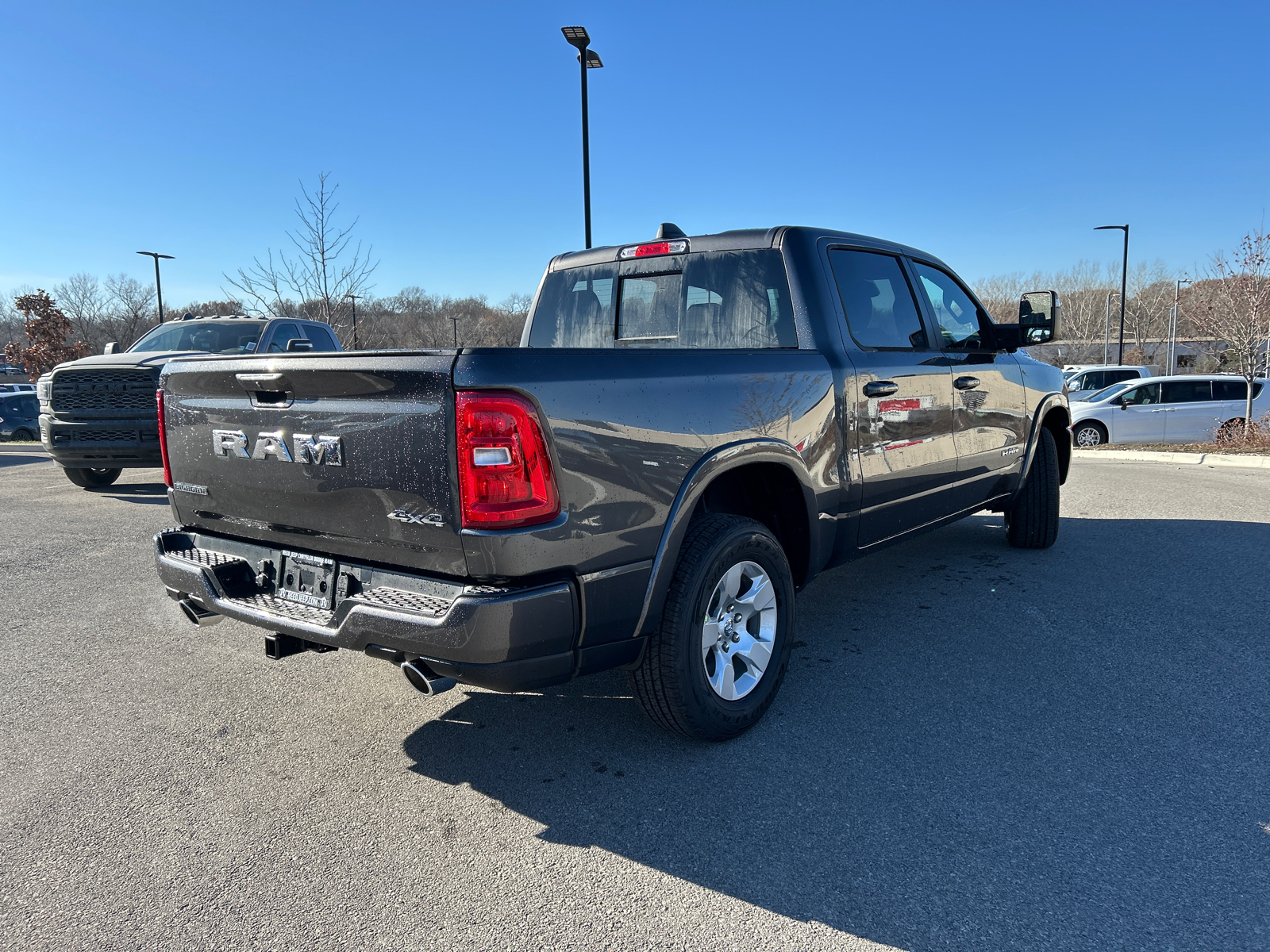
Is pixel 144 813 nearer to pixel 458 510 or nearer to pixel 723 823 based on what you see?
pixel 458 510

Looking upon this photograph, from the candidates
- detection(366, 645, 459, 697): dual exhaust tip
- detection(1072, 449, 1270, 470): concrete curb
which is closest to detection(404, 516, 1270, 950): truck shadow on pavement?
detection(366, 645, 459, 697): dual exhaust tip

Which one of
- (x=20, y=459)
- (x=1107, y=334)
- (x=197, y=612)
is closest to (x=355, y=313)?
(x=20, y=459)

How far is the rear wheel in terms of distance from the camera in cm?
1677

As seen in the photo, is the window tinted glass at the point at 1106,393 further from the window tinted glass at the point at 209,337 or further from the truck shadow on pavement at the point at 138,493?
the truck shadow on pavement at the point at 138,493

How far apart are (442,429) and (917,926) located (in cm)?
184

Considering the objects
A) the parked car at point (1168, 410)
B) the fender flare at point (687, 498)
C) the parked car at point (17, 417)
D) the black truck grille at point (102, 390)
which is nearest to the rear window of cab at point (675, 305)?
the fender flare at point (687, 498)

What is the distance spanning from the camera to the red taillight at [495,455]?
2346 millimetres

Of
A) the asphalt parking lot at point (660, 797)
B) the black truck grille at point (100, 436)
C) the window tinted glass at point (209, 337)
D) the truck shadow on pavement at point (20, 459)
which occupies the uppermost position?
the window tinted glass at point (209, 337)

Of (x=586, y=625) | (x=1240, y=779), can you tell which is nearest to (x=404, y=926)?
(x=586, y=625)

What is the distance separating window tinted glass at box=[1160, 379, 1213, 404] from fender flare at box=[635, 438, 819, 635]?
52.4ft

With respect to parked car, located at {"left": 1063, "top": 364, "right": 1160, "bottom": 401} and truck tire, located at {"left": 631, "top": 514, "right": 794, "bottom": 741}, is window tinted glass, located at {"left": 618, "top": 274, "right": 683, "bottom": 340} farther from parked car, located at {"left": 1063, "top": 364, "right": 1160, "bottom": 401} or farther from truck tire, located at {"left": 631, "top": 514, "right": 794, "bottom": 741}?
parked car, located at {"left": 1063, "top": 364, "right": 1160, "bottom": 401}

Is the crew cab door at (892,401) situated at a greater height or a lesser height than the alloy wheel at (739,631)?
greater

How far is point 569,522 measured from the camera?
2.45 m

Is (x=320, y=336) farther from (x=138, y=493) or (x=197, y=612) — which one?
(x=197, y=612)
